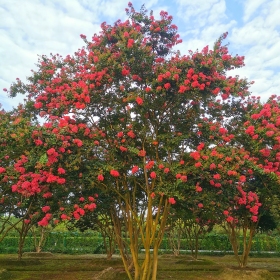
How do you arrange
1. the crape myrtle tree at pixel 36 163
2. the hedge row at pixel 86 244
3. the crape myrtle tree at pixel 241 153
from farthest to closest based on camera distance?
the hedge row at pixel 86 244 < the crape myrtle tree at pixel 241 153 < the crape myrtle tree at pixel 36 163

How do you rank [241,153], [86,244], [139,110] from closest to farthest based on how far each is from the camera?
[241,153] < [139,110] < [86,244]

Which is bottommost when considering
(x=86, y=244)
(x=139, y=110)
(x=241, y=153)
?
(x=86, y=244)

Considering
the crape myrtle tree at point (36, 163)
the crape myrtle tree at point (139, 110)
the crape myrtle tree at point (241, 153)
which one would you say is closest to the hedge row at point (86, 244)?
the crape myrtle tree at point (139, 110)

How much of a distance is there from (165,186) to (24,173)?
11.5ft

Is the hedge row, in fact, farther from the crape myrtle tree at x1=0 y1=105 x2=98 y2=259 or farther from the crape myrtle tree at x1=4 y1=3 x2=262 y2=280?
the crape myrtle tree at x1=0 y1=105 x2=98 y2=259

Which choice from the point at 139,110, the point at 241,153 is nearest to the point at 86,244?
the point at 139,110

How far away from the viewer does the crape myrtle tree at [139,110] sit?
864 cm

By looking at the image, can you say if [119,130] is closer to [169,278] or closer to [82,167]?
[82,167]

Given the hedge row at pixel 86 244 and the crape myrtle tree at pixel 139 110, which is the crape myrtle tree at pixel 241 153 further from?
the hedge row at pixel 86 244

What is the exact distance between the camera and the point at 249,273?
12.0m

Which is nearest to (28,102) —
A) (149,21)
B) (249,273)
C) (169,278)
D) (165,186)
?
(149,21)

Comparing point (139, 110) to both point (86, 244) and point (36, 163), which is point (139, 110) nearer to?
point (36, 163)

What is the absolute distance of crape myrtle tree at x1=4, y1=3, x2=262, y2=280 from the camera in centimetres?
864

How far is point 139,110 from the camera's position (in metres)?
9.27
